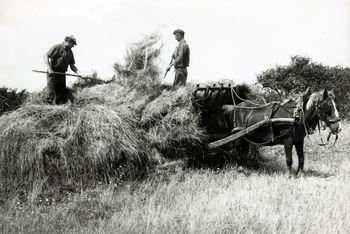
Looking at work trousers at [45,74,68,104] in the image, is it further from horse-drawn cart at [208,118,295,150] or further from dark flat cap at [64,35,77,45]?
horse-drawn cart at [208,118,295,150]

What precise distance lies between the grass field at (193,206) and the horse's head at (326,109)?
1097 mm

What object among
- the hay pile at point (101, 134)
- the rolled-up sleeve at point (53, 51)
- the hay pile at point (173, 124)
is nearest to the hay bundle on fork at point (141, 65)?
the hay pile at point (101, 134)

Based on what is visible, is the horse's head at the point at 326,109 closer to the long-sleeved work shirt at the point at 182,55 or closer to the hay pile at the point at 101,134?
the hay pile at the point at 101,134

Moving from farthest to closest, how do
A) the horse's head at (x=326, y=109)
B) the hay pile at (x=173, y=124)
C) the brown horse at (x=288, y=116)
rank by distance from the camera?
1. the hay pile at (x=173, y=124)
2. the brown horse at (x=288, y=116)
3. the horse's head at (x=326, y=109)

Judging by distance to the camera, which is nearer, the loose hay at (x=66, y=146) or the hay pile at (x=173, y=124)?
the loose hay at (x=66, y=146)

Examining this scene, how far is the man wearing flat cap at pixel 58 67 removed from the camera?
28.3 feet

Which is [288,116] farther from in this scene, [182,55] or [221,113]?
[182,55]

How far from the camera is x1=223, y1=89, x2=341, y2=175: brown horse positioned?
8164 millimetres

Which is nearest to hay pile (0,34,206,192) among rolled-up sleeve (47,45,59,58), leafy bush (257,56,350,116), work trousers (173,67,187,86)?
work trousers (173,67,187,86)

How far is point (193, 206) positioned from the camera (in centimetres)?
617

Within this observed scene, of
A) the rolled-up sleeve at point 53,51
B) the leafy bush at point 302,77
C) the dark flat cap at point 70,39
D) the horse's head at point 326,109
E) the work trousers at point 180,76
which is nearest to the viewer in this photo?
the horse's head at point 326,109

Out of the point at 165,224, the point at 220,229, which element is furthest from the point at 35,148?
the point at 220,229

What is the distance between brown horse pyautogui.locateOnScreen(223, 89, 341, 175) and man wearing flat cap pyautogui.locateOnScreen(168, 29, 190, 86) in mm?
1358

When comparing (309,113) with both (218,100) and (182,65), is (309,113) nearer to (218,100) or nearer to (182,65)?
(218,100)
